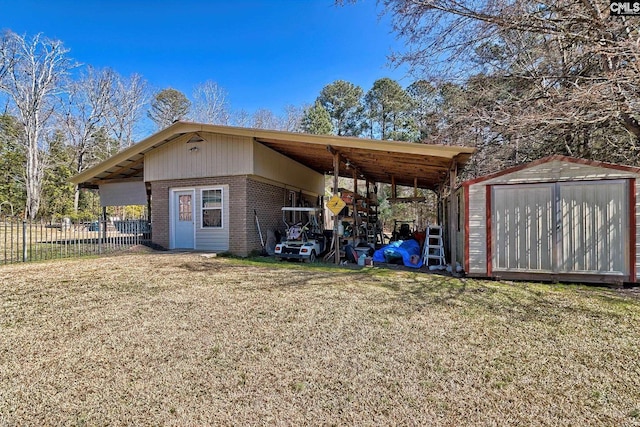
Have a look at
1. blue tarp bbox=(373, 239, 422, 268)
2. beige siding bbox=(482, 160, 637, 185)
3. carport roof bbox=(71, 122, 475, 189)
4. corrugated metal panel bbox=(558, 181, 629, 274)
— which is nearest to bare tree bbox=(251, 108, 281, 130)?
carport roof bbox=(71, 122, 475, 189)

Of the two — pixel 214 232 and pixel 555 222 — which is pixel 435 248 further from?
pixel 214 232

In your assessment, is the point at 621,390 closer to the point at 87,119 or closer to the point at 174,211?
the point at 174,211

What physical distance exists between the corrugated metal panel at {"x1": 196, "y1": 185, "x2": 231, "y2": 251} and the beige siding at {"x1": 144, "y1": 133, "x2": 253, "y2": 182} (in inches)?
24.3

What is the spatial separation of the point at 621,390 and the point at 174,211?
36.7ft

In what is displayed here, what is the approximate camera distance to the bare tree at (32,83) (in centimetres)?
2159

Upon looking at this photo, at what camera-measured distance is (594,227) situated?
5887mm

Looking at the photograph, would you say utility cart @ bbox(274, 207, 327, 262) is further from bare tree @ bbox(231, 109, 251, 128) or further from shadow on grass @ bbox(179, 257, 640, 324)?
bare tree @ bbox(231, 109, 251, 128)

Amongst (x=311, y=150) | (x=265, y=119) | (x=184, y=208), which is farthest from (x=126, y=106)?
(x=311, y=150)

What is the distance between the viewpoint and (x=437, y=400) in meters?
2.36

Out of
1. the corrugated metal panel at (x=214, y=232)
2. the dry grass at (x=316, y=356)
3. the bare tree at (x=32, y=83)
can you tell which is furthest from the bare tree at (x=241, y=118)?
the dry grass at (x=316, y=356)

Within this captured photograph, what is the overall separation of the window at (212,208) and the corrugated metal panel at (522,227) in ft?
25.3

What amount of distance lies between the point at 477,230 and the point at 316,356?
486cm

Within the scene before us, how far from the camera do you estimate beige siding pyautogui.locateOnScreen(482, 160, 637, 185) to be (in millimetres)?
5836

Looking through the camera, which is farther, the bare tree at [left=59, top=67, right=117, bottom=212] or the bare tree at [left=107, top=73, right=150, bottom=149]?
the bare tree at [left=107, top=73, right=150, bottom=149]
